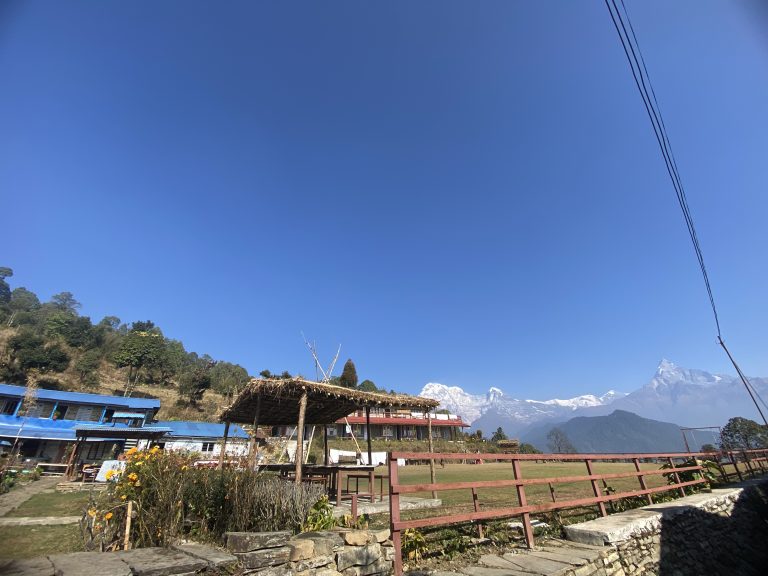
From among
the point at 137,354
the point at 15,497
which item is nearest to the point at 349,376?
the point at 137,354

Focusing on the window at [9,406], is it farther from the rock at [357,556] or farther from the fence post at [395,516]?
the fence post at [395,516]

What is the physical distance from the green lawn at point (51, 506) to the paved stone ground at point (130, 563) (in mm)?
6845

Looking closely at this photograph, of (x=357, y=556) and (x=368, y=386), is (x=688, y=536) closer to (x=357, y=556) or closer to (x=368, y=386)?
(x=357, y=556)

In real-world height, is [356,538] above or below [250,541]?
below

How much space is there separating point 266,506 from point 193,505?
3.16 ft

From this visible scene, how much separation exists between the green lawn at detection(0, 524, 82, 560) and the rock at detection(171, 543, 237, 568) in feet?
9.82

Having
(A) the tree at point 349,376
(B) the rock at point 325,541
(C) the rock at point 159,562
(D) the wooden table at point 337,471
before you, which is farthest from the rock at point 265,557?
(A) the tree at point 349,376

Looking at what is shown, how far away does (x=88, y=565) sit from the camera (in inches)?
116

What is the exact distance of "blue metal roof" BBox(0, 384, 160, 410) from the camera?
28.9m

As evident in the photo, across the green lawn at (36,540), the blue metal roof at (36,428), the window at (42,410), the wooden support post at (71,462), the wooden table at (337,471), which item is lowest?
the green lawn at (36,540)

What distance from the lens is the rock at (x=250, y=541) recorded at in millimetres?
3947

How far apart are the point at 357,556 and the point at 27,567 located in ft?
10.8

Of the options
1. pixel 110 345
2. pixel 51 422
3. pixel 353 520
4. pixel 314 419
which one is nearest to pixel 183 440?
pixel 51 422

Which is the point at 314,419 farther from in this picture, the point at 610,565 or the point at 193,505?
the point at 610,565
